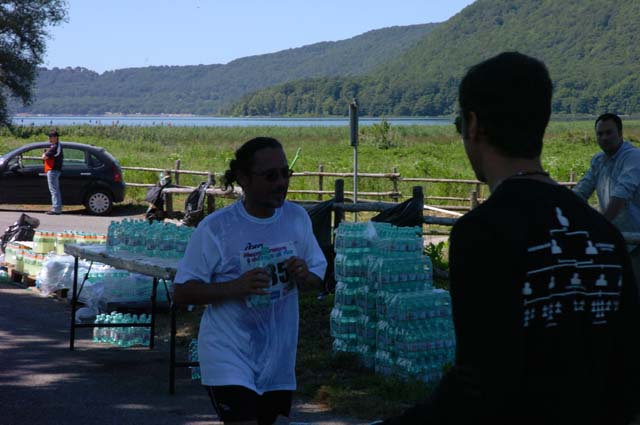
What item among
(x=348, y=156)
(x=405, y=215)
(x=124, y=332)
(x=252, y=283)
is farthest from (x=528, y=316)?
(x=348, y=156)

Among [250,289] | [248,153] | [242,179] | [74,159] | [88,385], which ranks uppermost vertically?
[74,159]

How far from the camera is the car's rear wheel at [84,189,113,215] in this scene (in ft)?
77.8

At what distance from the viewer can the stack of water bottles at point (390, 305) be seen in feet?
26.1

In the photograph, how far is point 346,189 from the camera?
31531mm

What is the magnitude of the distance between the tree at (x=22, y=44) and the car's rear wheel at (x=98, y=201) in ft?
79.9

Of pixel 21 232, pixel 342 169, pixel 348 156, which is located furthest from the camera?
pixel 348 156

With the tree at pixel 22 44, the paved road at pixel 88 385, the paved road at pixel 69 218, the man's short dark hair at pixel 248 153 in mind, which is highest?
the tree at pixel 22 44

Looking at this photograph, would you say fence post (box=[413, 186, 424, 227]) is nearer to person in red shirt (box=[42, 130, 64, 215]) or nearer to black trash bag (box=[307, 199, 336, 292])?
black trash bag (box=[307, 199, 336, 292])

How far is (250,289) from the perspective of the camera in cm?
409

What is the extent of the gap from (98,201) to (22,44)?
26.1 metres

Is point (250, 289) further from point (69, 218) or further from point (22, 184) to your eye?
point (22, 184)

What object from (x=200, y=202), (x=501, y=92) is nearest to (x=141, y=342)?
(x=501, y=92)

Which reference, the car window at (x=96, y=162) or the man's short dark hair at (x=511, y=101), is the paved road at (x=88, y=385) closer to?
the man's short dark hair at (x=511, y=101)

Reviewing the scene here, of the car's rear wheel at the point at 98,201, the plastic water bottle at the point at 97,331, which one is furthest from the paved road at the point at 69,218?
the plastic water bottle at the point at 97,331
